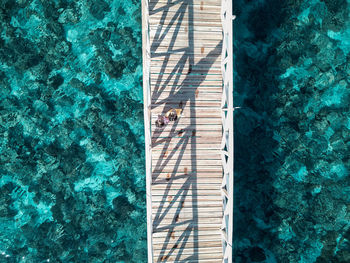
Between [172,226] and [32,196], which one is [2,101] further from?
[172,226]

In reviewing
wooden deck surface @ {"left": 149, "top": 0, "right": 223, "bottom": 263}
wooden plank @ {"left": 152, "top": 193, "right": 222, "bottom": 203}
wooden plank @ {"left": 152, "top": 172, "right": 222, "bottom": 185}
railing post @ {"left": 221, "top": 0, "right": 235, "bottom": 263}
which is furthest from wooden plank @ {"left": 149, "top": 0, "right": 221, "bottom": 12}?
wooden plank @ {"left": 152, "top": 193, "right": 222, "bottom": 203}

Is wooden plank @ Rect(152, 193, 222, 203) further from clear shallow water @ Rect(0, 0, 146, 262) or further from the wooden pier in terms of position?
clear shallow water @ Rect(0, 0, 146, 262)

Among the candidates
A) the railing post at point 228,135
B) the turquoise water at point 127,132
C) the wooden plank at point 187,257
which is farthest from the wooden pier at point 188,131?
the turquoise water at point 127,132

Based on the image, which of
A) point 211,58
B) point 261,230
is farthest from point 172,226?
point 211,58

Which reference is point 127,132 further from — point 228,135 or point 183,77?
point 228,135

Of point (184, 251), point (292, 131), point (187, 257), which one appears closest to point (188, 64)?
point (292, 131)

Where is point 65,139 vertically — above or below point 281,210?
above

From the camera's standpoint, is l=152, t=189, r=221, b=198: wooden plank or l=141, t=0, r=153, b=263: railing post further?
l=152, t=189, r=221, b=198: wooden plank
